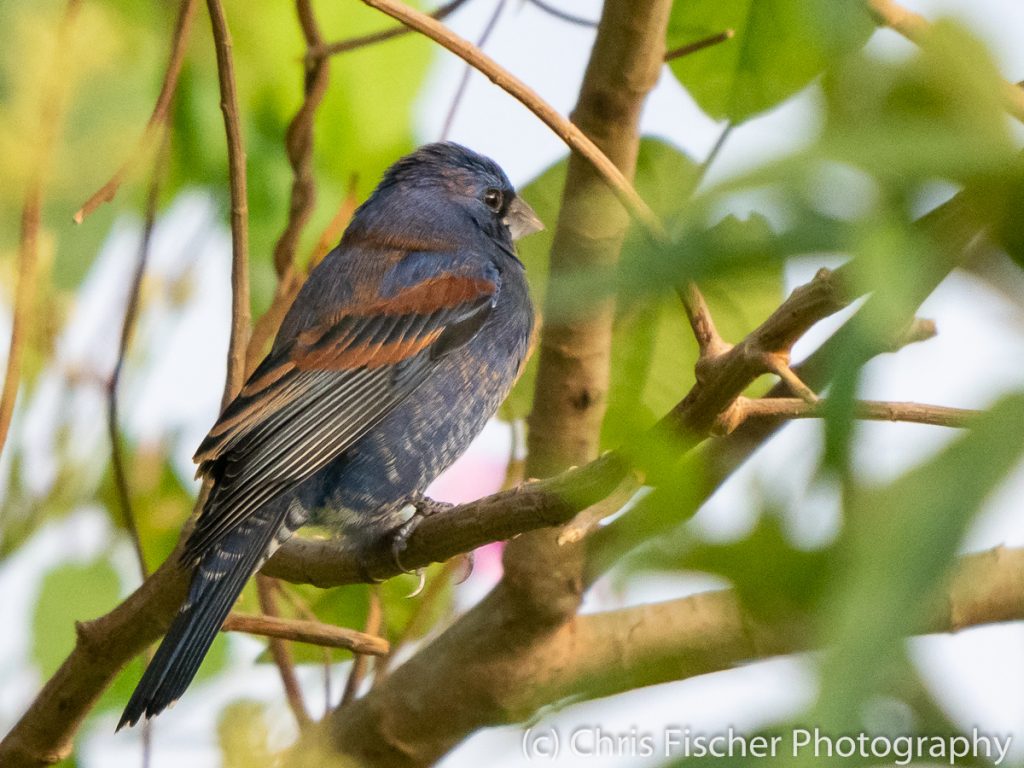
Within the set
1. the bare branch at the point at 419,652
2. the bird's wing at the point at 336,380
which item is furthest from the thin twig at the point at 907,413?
the bird's wing at the point at 336,380

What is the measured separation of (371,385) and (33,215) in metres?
1.02

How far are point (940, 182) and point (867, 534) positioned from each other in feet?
0.67

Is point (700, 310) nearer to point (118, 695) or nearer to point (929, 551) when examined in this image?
point (929, 551)

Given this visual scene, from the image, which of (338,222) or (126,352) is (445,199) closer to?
(338,222)

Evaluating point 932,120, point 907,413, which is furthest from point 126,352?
point 932,120

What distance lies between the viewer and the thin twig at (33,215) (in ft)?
9.21

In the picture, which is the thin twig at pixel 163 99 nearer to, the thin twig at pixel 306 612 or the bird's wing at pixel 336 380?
the bird's wing at pixel 336 380

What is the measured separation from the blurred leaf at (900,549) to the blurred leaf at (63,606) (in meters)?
2.91

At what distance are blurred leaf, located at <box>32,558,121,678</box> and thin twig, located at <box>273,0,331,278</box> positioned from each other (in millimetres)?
989

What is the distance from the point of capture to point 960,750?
803 mm

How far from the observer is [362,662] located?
340 cm

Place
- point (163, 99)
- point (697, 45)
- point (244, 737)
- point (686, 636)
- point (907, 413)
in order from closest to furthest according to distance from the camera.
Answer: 1. point (907, 413)
2. point (686, 636)
3. point (244, 737)
4. point (163, 99)
5. point (697, 45)

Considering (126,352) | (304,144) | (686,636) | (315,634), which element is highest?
(304,144)

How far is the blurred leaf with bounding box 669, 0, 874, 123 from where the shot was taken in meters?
2.89
